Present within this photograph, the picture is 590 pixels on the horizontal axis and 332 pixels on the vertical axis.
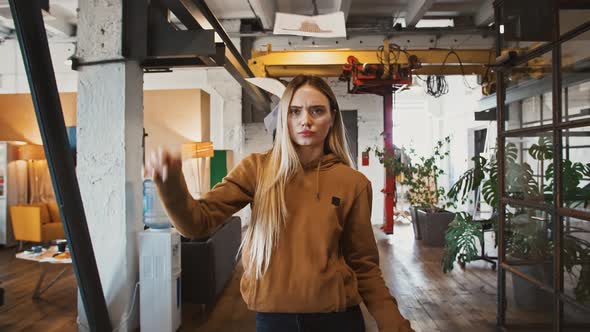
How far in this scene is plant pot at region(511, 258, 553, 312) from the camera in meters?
2.51

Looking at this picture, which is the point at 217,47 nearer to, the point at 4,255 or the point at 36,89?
the point at 36,89

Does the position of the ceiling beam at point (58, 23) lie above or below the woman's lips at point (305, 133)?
above

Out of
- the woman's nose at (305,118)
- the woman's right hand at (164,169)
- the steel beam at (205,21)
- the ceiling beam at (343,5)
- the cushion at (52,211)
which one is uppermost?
the ceiling beam at (343,5)

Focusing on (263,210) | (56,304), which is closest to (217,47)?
(263,210)

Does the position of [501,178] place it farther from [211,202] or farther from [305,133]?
[211,202]

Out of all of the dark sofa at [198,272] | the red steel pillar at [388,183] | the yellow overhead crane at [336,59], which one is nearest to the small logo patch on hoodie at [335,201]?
the dark sofa at [198,272]

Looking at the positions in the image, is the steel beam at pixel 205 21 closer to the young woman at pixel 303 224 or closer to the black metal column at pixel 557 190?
the young woman at pixel 303 224

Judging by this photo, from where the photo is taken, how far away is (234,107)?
739cm

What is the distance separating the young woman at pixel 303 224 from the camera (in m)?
0.99

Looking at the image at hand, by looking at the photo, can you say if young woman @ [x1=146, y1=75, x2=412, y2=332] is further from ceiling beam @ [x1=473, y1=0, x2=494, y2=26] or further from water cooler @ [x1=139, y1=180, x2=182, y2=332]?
ceiling beam @ [x1=473, y1=0, x2=494, y2=26]

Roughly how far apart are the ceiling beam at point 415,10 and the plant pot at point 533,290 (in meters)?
4.07

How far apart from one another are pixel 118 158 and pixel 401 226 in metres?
6.68

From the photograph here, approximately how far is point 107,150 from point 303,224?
2.37m

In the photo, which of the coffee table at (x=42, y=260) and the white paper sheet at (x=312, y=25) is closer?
the coffee table at (x=42, y=260)
